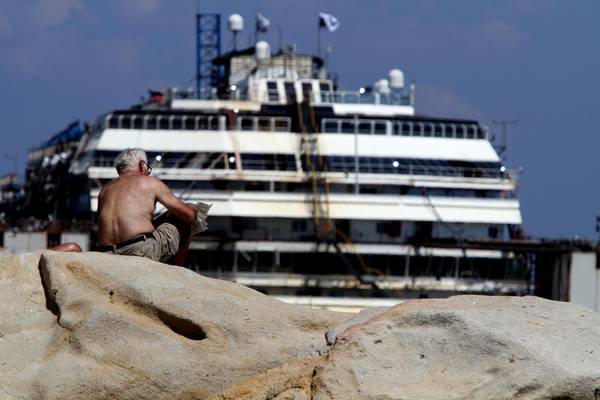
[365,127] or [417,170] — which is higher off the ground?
[365,127]

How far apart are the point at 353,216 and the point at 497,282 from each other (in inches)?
197

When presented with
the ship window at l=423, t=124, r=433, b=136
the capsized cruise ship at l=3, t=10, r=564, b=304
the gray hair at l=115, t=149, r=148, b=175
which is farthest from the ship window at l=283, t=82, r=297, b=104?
the gray hair at l=115, t=149, r=148, b=175

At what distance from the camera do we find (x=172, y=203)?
1770cm

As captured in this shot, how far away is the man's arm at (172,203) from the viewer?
697 inches

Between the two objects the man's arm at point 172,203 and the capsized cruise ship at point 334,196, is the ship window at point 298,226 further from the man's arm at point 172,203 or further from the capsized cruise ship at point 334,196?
the man's arm at point 172,203

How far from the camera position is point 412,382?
14.7m

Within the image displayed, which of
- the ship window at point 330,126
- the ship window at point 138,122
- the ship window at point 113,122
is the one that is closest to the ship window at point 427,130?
the ship window at point 330,126

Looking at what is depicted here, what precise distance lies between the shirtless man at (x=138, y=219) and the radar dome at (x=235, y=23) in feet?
201

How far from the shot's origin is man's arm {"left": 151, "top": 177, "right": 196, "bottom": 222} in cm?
1770

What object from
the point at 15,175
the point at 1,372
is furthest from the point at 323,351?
the point at 15,175

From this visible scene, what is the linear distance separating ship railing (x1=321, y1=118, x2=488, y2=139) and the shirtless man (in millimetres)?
45264

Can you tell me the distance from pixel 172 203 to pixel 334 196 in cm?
4354

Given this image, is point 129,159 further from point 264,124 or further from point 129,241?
point 264,124

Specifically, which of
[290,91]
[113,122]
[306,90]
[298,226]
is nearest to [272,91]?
[290,91]
